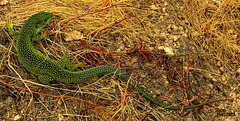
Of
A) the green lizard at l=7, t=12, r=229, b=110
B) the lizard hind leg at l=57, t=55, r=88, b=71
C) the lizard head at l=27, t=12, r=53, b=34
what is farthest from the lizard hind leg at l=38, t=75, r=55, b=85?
the lizard head at l=27, t=12, r=53, b=34

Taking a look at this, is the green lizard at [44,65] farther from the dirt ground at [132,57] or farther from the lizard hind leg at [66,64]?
the dirt ground at [132,57]

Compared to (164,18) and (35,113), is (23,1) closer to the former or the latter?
(35,113)

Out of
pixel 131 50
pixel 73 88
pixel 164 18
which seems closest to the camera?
pixel 73 88

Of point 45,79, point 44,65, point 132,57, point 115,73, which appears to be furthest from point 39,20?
point 132,57

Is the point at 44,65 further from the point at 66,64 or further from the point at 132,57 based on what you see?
the point at 132,57

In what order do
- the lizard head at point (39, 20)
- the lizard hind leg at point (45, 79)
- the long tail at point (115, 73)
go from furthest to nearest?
the lizard head at point (39, 20) → the long tail at point (115, 73) → the lizard hind leg at point (45, 79)

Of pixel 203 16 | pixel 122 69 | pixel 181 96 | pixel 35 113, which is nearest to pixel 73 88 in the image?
pixel 35 113

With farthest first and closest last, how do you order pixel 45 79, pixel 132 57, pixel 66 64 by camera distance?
pixel 132 57 < pixel 66 64 < pixel 45 79

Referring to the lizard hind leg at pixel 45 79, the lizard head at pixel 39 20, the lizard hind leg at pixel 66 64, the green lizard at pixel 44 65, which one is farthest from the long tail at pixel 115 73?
the lizard head at pixel 39 20
